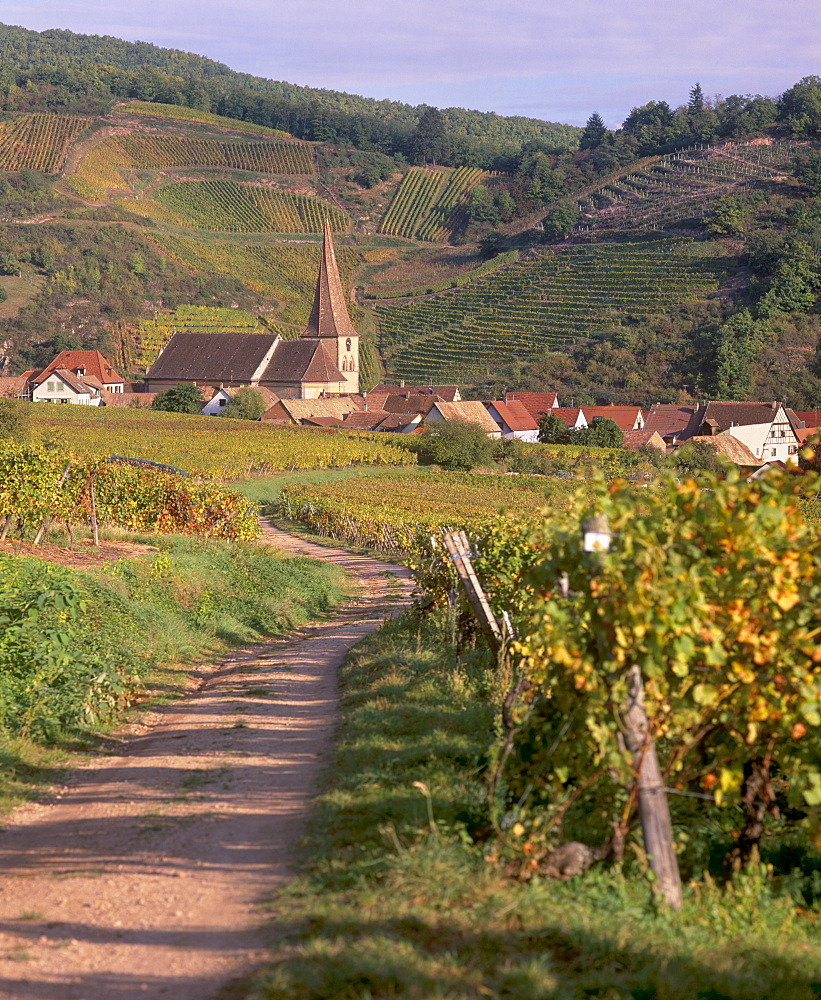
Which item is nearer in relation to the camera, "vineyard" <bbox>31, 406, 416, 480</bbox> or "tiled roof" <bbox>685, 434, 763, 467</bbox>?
"vineyard" <bbox>31, 406, 416, 480</bbox>

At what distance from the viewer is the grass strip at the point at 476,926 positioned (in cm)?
411

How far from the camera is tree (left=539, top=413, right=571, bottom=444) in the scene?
71.3 m

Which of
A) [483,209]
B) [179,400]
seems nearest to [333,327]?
[179,400]

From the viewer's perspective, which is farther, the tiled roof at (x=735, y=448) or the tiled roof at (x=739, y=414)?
the tiled roof at (x=739, y=414)


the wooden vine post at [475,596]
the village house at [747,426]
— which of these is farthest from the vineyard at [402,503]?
the village house at [747,426]

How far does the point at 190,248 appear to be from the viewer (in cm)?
11725

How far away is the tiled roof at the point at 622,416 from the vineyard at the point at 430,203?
75980 mm

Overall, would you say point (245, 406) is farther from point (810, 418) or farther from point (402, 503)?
point (810, 418)

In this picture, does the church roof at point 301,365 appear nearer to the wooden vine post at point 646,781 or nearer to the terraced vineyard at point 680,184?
the terraced vineyard at point 680,184

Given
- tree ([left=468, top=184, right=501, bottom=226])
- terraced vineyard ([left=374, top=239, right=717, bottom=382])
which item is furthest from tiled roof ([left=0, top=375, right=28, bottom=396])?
tree ([left=468, top=184, right=501, bottom=226])

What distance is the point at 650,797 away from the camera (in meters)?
4.97

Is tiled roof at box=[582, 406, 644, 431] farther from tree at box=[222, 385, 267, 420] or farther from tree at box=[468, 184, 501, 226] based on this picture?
tree at box=[468, 184, 501, 226]

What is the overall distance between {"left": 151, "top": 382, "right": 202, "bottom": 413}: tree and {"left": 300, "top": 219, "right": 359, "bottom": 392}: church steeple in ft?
64.2

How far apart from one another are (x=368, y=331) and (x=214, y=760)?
107255mm
